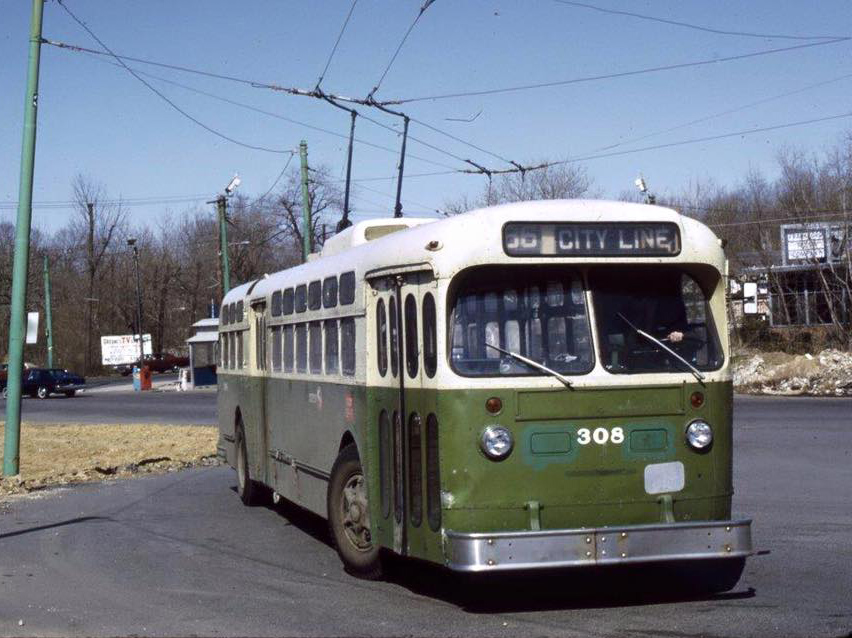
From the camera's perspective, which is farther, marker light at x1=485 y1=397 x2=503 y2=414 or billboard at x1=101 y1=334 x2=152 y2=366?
billboard at x1=101 y1=334 x2=152 y2=366

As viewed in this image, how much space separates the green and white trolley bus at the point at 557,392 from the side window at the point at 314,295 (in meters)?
2.18

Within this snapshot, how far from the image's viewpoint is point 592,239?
28.5 ft

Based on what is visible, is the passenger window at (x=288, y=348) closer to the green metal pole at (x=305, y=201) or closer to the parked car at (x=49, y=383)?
the green metal pole at (x=305, y=201)

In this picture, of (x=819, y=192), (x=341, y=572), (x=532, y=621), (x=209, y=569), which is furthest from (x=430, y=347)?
(x=819, y=192)

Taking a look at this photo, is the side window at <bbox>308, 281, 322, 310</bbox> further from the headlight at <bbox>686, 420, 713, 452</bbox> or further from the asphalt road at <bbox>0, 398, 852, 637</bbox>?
the headlight at <bbox>686, 420, 713, 452</bbox>

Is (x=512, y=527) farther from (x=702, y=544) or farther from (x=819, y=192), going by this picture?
(x=819, y=192)

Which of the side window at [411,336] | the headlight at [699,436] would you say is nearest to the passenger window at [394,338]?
the side window at [411,336]

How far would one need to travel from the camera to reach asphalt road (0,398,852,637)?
8.07m

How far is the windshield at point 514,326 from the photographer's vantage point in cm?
854

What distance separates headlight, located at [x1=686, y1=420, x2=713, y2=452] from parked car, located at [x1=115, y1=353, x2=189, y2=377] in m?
88.2

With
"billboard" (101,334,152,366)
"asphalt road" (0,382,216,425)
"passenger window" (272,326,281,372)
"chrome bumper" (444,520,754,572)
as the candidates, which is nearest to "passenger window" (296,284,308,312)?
"passenger window" (272,326,281,372)

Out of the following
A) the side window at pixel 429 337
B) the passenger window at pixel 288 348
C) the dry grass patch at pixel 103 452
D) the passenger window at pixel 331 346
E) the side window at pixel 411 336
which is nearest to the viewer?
the side window at pixel 429 337

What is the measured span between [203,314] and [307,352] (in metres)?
98.7

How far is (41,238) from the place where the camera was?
4222 inches
